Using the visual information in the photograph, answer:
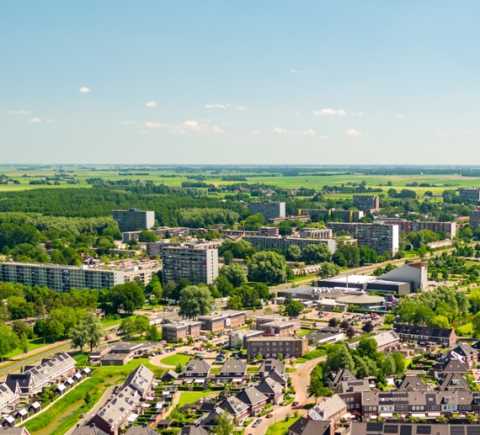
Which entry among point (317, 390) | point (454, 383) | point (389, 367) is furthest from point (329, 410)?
point (389, 367)

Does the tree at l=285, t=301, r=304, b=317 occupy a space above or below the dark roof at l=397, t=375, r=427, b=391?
below

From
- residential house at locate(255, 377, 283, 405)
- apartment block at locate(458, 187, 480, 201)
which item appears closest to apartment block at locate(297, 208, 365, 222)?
apartment block at locate(458, 187, 480, 201)

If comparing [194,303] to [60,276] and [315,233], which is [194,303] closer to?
[60,276]

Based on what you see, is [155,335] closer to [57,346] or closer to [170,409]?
[57,346]

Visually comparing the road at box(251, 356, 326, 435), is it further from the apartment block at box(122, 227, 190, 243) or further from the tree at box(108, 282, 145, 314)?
the apartment block at box(122, 227, 190, 243)

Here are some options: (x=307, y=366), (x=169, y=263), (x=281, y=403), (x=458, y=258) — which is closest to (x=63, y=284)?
(x=169, y=263)

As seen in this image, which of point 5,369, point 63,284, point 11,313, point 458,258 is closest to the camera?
point 5,369

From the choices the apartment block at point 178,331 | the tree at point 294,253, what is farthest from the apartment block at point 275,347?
the tree at point 294,253
